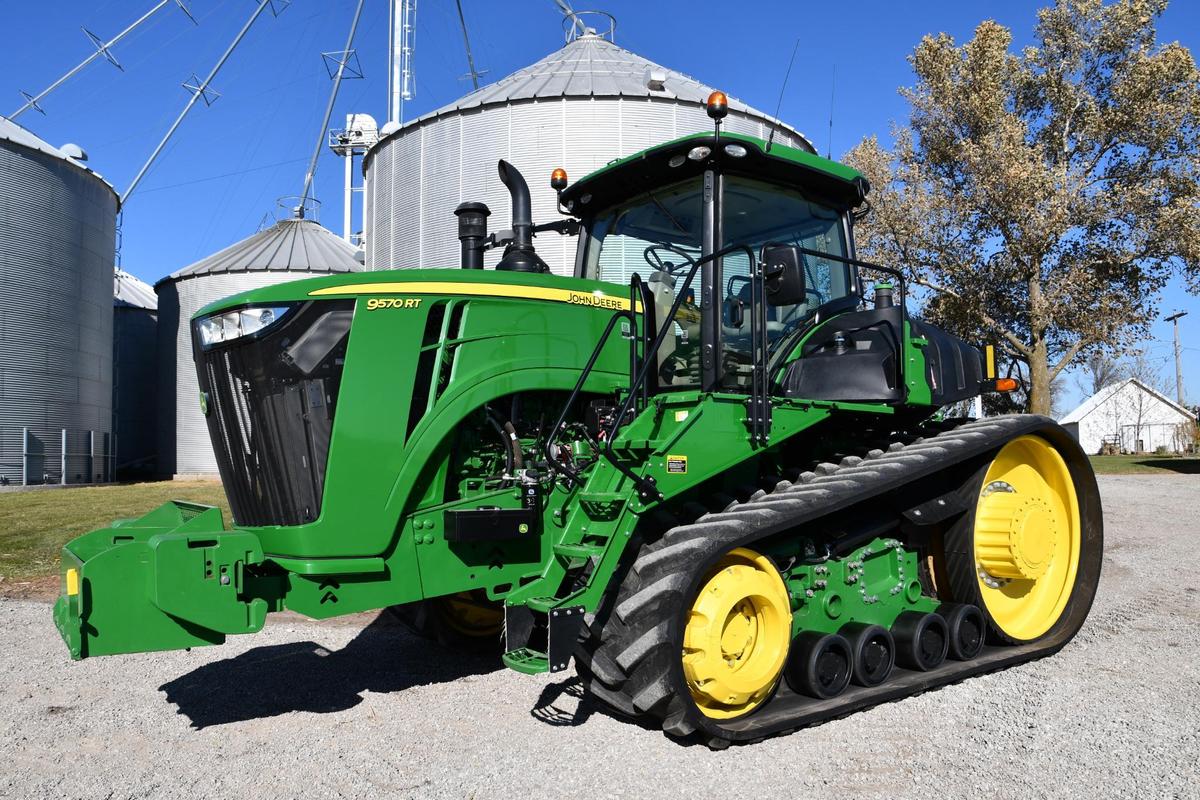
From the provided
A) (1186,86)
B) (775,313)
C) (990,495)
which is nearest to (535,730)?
(775,313)

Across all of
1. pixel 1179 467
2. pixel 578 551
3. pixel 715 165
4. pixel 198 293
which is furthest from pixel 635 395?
pixel 198 293

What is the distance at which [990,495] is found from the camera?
231 inches

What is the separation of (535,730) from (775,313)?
8.78ft

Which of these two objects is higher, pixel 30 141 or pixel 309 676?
pixel 30 141

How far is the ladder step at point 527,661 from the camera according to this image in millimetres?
4016

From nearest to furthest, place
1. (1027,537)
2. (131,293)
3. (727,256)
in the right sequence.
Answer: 1. (727,256)
2. (1027,537)
3. (131,293)

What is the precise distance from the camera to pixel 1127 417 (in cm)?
Answer: 5934

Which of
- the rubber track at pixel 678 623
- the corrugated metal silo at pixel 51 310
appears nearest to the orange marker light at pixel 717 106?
the rubber track at pixel 678 623

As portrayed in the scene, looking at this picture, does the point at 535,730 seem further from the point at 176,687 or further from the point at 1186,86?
the point at 1186,86

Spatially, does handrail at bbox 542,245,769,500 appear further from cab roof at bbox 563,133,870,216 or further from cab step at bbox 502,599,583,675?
cab step at bbox 502,599,583,675

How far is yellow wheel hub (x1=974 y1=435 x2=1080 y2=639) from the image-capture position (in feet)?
18.8

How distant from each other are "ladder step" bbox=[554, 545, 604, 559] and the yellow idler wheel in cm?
52

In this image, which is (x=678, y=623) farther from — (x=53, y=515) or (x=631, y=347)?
(x=53, y=515)

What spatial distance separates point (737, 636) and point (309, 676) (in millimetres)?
2763
